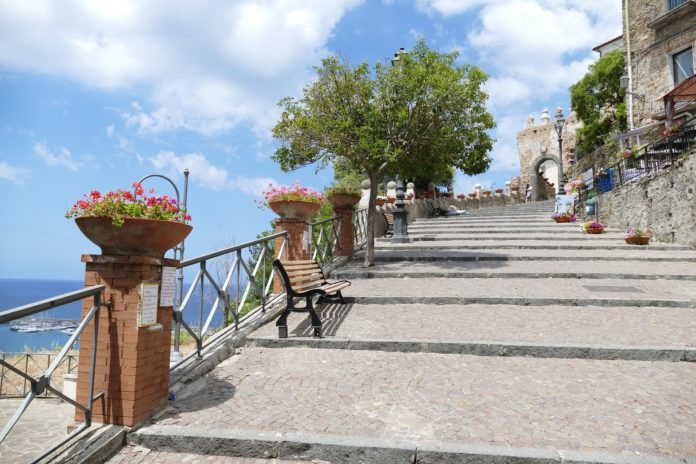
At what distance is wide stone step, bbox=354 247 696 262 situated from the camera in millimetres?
10539

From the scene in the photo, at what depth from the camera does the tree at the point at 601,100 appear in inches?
1032

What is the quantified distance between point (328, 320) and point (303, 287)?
2.07 feet

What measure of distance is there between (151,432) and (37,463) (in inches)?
28.2

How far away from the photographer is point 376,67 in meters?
10.5

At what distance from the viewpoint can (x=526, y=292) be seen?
762cm

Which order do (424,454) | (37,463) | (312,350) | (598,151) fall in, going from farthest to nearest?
(598,151)
(312,350)
(424,454)
(37,463)

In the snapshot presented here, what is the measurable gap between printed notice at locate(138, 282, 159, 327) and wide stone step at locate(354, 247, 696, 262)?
764cm

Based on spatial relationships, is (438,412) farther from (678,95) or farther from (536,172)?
(536,172)

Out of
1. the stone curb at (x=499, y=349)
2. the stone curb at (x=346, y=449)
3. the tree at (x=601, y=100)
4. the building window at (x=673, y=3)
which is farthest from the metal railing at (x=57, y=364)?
the tree at (x=601, y=100)

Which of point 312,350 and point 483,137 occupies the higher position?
point 483,137

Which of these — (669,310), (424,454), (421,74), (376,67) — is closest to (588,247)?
(669,310)

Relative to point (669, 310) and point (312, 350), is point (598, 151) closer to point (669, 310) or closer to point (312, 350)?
point (669, 310)

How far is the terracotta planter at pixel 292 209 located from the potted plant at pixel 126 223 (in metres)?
4.30

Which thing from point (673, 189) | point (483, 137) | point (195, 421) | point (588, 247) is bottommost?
point (195, 421)
